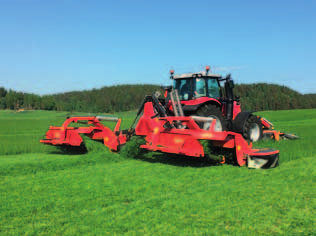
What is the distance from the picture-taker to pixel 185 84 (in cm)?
867

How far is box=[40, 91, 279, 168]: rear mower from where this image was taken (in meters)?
6.28

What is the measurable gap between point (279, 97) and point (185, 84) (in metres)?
67.2

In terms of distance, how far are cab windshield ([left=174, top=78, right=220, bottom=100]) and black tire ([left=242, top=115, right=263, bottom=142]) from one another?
1.13 meters

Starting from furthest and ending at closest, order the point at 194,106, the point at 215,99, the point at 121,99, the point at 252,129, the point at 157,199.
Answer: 1. the point at 121,99
2. the point at 252,129
3. the point at 215,99
4. the point at 194,106
5. the point at 157,199

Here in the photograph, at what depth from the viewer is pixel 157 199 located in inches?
→ 163

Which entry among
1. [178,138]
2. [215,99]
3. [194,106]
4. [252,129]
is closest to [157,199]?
[178,138]

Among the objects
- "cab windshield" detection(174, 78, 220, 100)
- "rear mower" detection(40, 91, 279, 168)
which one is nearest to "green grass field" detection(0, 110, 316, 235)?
"rear mower" detection(40, 91, 279, 168)

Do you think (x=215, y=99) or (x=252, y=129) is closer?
(x=215, y=99)

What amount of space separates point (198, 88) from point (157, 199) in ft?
15.6

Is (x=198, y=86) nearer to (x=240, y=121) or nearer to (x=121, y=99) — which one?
(x=240, y=121)

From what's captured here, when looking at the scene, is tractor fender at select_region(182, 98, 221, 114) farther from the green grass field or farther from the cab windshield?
the green grass field

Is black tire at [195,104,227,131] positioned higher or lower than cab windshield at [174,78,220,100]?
lower

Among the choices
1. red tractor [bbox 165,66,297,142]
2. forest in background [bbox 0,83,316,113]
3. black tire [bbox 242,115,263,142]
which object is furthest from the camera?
forest in background [bbox 0,83,316,113]

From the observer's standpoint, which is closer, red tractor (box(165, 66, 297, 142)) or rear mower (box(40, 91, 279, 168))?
rear mower (box(40, 91, 279, 168))
